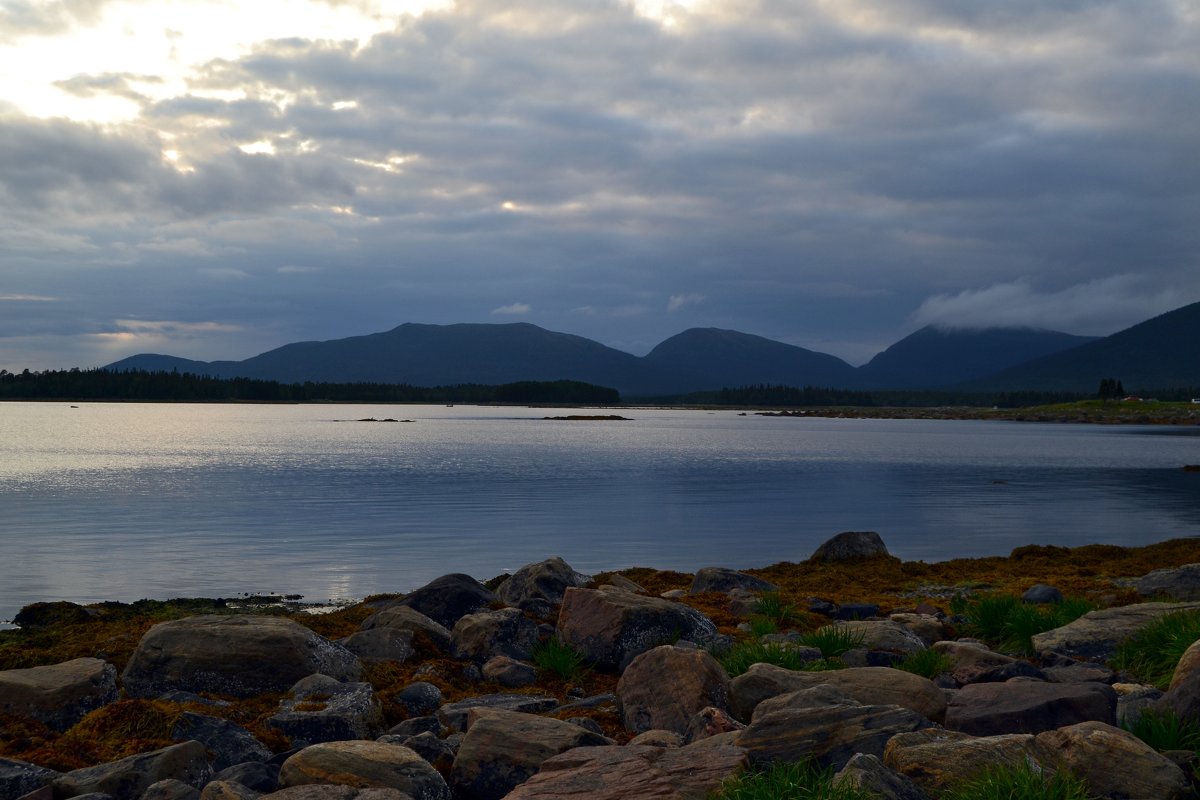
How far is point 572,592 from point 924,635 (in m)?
5.83

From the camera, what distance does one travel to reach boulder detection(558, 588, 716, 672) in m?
14.3

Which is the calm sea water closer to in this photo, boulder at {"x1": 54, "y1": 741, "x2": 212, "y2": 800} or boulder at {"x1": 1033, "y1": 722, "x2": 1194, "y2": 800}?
boulder at {"x1": 54, "y1": 741, "x2": 212, "y2": 800}

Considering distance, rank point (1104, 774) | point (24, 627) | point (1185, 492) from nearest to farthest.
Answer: point (1104, 774), point (24, 627), point (1185, 492)

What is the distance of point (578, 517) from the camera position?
1651 inches

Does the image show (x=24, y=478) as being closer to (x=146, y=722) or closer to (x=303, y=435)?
(x=146, y=722)

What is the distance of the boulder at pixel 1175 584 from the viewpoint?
1872 centimetres

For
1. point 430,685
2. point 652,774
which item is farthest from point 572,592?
point 652,774

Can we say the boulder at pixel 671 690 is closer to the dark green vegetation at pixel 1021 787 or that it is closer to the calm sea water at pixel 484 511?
the dark green vegetation at pixel 1021 787

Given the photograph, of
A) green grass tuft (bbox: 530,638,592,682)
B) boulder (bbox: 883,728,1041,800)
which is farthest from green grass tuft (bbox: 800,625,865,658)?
boulder (bbox: 883,728,1041,800)

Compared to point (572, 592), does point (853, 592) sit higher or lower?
lower

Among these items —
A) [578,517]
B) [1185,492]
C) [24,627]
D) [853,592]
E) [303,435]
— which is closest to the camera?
[24,627]

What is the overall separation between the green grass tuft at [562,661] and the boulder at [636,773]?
201 inches

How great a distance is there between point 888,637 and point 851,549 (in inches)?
534

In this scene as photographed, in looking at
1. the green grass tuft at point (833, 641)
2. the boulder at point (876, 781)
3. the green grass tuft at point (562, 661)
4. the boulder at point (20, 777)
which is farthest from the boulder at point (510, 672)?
the boulder at point (876, 781)
